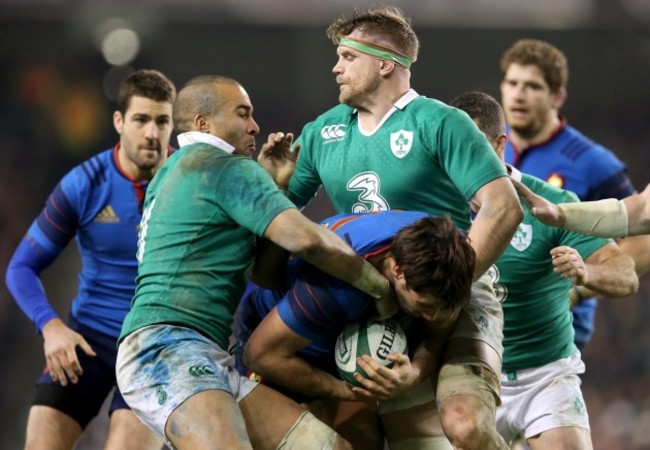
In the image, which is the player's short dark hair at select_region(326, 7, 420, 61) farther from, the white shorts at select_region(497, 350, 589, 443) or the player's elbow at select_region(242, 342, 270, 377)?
the white shorts at select_region(497, 350, 589, 443)

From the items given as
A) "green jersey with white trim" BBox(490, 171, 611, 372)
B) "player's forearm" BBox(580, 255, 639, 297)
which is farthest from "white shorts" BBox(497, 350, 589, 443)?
"player's forearm" BBox(580, 255, 639, 297)

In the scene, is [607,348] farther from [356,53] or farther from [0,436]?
[356,53]

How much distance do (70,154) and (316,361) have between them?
889 cm

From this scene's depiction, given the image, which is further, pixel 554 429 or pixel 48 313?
pixel 48 313

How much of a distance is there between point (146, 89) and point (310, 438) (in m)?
2.81

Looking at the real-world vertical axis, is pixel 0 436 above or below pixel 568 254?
below

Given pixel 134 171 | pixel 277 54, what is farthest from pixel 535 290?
pixel 277 54

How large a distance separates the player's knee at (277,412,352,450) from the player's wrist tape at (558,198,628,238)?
1.53 metres

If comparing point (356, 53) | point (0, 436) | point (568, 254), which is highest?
point (356, 53)

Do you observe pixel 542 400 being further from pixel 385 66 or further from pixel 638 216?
pixel 385 66

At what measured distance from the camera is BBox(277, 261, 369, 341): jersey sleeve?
4305 mm

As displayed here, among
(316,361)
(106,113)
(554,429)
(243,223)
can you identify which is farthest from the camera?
(106,113)

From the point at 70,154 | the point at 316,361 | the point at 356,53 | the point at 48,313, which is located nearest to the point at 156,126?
the point at 48,313

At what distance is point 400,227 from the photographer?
4.39 metres
